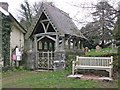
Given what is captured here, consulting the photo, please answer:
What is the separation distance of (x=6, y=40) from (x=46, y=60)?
319cm

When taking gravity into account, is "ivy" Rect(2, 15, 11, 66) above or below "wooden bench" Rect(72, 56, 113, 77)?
above

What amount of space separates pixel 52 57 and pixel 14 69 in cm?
282

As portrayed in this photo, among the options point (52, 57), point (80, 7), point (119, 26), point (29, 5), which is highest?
point (29, 5)

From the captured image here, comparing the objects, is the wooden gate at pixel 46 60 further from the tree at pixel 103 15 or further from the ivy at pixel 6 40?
the tree at pixel 103 15

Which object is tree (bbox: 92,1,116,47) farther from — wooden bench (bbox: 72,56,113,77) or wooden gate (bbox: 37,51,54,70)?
wooden gate (bbox: 37,51,54,70)

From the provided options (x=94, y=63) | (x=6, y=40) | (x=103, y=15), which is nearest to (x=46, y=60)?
(x=6, y=40)

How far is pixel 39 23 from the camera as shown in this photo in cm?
1708

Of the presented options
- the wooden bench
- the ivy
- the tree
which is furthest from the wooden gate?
the tree

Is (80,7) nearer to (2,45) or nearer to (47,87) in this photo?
(47,87)

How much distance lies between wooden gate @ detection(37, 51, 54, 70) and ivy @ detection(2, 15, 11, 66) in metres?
2.32

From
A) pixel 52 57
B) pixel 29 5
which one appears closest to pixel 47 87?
pixel 52 57

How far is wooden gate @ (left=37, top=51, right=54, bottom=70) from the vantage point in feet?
54.2

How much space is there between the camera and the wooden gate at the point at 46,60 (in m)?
16.5

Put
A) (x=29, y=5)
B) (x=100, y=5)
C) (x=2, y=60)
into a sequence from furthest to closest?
→ (x=29, y=5)
(x=2, y=60)
(x=100, y=5)
